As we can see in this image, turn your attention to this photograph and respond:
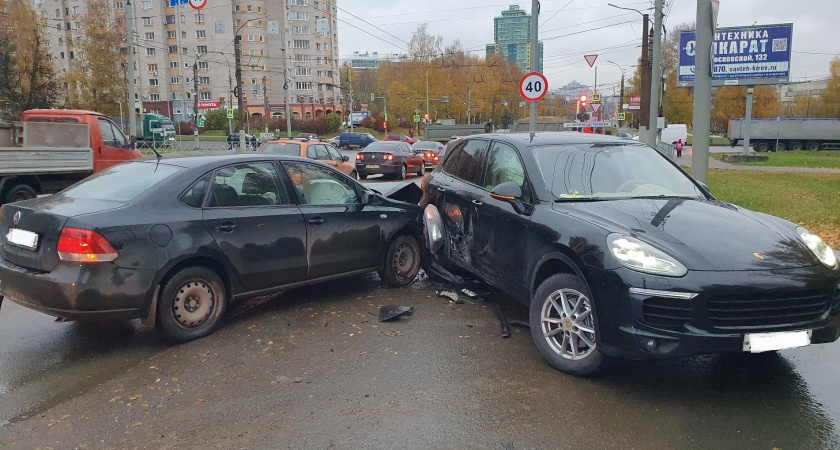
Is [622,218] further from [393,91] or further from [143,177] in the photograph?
[393,91]

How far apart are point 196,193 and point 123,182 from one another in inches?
26.7

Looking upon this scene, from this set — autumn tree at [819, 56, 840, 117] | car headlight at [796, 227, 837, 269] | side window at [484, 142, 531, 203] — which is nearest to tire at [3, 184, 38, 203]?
side window at [484, 142, 531, 203]

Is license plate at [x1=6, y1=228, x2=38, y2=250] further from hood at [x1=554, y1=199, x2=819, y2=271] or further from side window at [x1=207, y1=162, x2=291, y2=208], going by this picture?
hood at [x1=554, y1=199, x2=819, y2=271]

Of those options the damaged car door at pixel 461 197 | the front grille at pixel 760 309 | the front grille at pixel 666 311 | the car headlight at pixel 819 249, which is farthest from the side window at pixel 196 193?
the car headlight at pixel 819 249

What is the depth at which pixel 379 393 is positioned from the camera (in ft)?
13.5

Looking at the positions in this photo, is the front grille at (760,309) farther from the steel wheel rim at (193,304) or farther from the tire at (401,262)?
the steel wheel rim at (193,304)

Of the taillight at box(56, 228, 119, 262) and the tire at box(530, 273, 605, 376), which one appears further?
the taillight at box(56, 228, 119, 262)

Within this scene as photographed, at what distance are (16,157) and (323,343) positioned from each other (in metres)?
10.0

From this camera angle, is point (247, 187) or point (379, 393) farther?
point (247, 187)

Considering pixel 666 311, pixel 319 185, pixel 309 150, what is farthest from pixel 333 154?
pixel 666 311

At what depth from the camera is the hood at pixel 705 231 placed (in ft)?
12.7

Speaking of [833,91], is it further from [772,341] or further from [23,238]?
[23,238]

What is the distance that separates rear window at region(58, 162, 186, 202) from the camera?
513cm

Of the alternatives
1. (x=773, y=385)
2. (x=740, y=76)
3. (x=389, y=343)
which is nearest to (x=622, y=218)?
(x=773, y=385)
